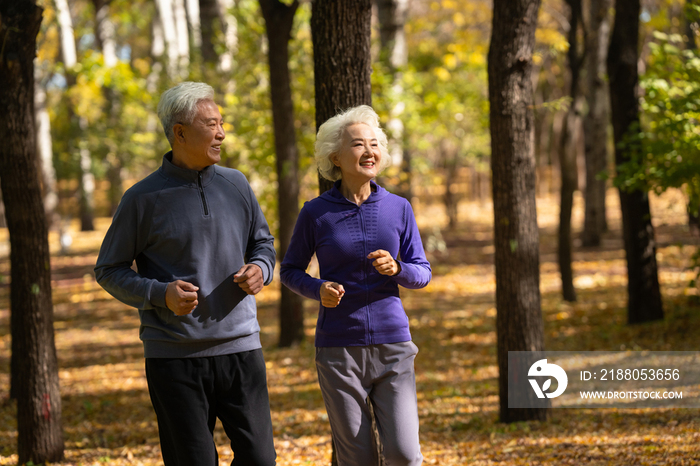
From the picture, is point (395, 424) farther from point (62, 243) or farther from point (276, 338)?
point (62, 243)

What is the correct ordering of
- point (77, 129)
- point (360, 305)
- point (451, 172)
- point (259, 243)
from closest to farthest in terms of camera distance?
point (360, 305) → point (259, 243) → point (451, 172) → point (77, 129)

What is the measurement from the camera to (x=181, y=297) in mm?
2693

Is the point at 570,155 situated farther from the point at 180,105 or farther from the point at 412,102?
the point at 180,105

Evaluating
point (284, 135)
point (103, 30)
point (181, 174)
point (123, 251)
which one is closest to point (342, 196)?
point (181, 174)

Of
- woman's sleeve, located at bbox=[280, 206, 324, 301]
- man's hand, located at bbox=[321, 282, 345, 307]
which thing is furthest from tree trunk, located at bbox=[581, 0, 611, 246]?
man's hand, located at bbox=[321, 282, 345, 307]

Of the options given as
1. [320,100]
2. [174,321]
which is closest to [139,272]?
[174,321]

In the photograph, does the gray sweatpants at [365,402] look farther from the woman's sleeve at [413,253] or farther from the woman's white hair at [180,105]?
the woman's white hair at [180,105]

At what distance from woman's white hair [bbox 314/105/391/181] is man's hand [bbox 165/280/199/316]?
0.95 metres

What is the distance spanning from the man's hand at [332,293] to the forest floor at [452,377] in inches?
104

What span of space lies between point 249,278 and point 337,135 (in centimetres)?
84

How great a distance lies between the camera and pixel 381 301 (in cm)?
311

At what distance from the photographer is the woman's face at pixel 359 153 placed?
313 centimetres

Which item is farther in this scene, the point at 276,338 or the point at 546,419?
the point at 276,338

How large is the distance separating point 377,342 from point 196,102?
1.37 meters
